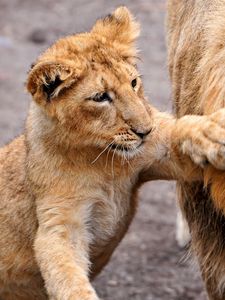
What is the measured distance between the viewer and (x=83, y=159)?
9.41 feet

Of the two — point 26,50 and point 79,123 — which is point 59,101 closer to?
point 79,123

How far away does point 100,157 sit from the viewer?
284 cm

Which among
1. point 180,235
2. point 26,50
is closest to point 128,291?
point 180,235

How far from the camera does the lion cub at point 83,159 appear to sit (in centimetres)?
269

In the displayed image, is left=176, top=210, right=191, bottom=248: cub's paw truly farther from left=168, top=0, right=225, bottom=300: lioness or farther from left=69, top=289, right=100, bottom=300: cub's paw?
left=69, top=289, right=100, bottom=300: cub's paw

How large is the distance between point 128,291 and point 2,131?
81.9 inches

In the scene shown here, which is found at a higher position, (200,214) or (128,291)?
(200,214)

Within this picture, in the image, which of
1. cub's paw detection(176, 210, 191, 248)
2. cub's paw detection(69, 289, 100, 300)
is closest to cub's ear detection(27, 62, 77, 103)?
cub's paw detection(69, 289, 100, 300)

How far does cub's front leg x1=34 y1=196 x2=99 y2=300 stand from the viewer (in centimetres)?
275

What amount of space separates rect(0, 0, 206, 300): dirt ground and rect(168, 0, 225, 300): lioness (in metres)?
0.87

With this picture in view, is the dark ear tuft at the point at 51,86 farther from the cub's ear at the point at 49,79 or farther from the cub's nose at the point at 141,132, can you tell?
the cub's nose at the point at 141,132

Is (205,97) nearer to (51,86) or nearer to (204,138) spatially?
(204,138)

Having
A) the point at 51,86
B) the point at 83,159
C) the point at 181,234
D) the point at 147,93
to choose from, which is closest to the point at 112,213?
the point at 83,159

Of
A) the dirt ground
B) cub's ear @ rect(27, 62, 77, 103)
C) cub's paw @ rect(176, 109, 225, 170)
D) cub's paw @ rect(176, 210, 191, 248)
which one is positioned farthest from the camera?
cub's paw @ rect(176, 210, 191, 248)
